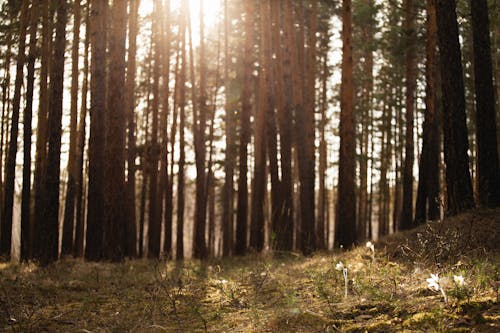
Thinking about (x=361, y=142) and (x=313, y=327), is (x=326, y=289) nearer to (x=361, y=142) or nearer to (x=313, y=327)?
(x=313, y=327)

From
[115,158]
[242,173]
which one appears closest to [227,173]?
[242,173]

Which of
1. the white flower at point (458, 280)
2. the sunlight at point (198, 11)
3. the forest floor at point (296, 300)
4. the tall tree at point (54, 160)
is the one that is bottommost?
the forest floor at point (296, 300)

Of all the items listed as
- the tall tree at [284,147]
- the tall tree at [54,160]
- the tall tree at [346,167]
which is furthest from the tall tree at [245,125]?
the tall tree at [54,160]

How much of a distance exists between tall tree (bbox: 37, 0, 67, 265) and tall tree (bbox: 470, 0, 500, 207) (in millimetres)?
8746

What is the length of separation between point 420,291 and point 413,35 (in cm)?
1604

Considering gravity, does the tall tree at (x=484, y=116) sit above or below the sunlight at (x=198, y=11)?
below

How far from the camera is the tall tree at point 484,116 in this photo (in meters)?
9.52

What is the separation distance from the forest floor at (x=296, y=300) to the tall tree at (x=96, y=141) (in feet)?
11.1

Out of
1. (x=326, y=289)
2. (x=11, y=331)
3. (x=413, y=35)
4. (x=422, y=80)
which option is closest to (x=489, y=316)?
(x=326, y=289)

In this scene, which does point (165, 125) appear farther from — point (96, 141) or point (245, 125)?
point (96, 141)

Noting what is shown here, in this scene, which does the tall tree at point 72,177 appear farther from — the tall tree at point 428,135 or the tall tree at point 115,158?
the tall tree at point 428,135

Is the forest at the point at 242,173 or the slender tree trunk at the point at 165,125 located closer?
the forest at the point at 242,173

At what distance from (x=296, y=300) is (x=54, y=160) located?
7.36 meters

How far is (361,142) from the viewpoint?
1166 inches
